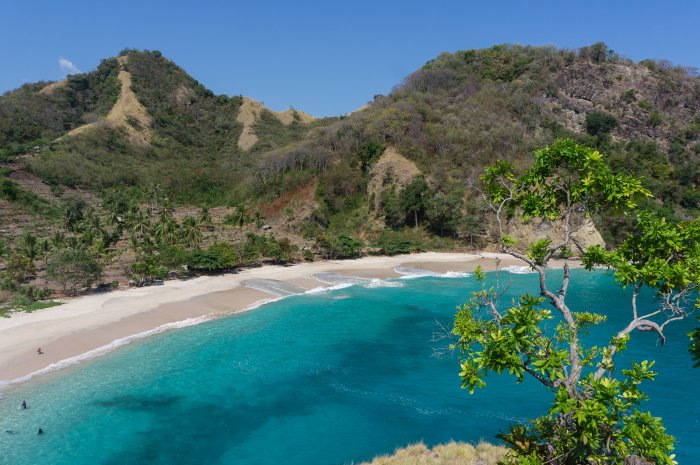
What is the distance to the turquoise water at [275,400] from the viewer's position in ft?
59.6

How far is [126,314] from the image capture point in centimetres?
3491

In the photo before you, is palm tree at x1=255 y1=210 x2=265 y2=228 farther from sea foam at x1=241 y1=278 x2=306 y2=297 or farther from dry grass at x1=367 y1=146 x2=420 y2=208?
sea foam at x1=241 y1=278 x2=306 y2=297

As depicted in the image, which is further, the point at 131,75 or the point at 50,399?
the point at 131,75

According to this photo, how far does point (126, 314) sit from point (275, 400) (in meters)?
20.0

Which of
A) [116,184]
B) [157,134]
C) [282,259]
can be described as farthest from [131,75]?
[282,259]

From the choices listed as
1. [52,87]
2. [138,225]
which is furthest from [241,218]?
[52,87]

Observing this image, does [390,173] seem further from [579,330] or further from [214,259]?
[579,330]

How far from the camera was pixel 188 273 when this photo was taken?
159 feet

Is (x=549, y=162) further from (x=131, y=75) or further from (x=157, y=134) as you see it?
(x=131, y=75)

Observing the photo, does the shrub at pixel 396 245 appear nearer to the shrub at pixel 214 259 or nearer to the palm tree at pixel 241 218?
the shrub at pixel 214 259

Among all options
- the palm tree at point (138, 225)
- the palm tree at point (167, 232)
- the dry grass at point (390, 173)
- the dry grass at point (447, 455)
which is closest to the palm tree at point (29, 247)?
the palm tree at point (138, 225)

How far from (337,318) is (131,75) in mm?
153540

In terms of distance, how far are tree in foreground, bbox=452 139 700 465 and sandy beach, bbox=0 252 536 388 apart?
28.8 meters

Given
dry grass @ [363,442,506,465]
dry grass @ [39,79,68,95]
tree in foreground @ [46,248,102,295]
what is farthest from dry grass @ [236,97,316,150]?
dry grass @ [363,442,506,465]
